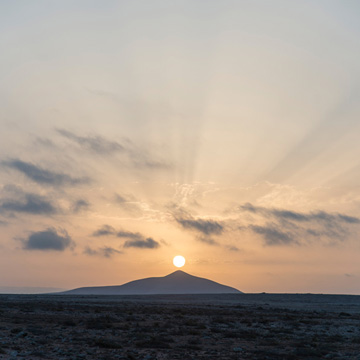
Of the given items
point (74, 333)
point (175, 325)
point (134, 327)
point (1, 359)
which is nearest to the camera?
point (1, 359)

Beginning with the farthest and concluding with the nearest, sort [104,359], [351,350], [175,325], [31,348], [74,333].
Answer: [175,325] → [74,333] → [351,350] → [31,348] → [104,359]

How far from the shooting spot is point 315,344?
31.6 m

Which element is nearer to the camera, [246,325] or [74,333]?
[74,333]

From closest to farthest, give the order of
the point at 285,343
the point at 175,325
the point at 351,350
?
the point at 351,350 → the point at 285,343 → the point at 175,325

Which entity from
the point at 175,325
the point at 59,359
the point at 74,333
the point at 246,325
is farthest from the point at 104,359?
the point at 246,325

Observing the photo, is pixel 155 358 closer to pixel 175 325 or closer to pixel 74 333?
pixel 74 333

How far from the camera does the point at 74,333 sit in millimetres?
35906

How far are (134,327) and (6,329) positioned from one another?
36.2 feet

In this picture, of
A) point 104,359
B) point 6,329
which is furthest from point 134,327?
point 104,359

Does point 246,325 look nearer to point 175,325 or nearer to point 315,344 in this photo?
point 175,325

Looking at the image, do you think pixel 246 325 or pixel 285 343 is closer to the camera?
pixel 285 343

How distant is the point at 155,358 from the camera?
25.1m

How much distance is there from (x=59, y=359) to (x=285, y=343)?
1656 centimetres

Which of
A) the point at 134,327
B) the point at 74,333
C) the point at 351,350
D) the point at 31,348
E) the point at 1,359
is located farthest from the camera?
the point at 134,327
